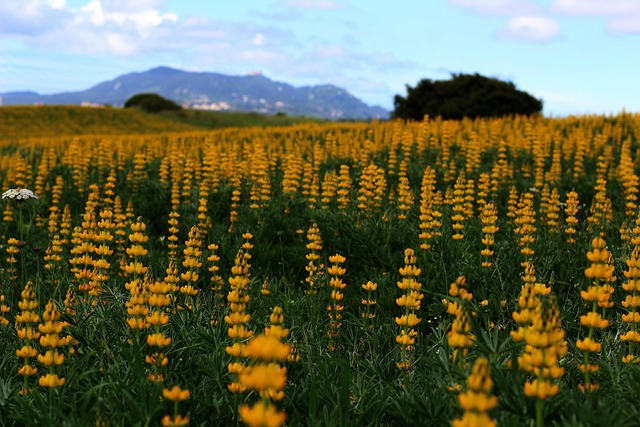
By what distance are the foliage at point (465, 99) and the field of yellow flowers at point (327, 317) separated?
15411 mm

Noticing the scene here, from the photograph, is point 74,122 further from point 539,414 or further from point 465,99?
point 539,414

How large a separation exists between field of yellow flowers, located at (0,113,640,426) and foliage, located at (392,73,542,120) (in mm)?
15411

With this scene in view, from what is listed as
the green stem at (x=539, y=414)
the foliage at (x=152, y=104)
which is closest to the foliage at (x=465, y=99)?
the green stem at (x=539, y=414)

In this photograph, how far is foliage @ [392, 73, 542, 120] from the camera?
81.7ft

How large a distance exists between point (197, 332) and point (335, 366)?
890mm

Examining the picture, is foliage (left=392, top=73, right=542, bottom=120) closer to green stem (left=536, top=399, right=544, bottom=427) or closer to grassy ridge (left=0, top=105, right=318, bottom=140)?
grassy ridge (left=0, top=105, right=318, bottom=140)

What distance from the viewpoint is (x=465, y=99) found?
2508cm

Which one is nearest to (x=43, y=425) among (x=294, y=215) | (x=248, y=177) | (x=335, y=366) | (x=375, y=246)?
(x=335, y=366)

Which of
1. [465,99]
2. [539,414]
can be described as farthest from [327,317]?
[465,99]

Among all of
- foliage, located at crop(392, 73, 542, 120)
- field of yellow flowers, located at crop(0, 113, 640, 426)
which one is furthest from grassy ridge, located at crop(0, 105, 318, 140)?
field of yellow flowers, located at crop(0, 113, 640, 426)

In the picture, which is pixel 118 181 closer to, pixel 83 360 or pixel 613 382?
pixel 83 360

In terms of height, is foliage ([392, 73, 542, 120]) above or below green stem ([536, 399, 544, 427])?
above

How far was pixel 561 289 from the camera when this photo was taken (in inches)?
190

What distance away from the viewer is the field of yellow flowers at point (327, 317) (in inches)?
88.4
